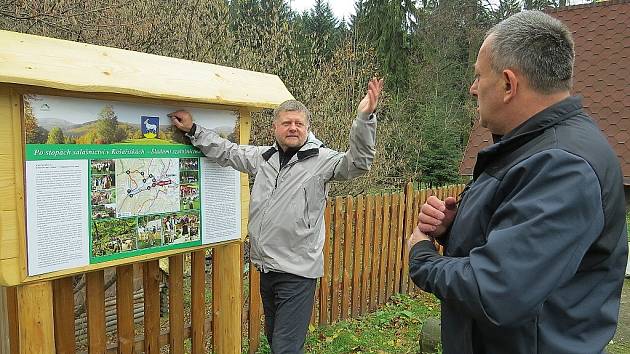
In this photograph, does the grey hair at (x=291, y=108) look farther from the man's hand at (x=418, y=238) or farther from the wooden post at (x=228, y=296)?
the man's hand at (x=418, y=238)

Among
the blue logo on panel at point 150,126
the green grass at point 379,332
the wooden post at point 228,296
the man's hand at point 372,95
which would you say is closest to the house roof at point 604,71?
the green grass at point 379,332

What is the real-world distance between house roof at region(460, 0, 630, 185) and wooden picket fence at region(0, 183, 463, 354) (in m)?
2.46

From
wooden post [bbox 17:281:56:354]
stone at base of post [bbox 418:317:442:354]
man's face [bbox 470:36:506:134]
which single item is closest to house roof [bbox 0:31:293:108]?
wooden post [bbox 17:281:56:354]

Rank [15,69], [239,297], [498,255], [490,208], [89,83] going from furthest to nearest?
[239,297] → [89,83] → [15,69] → [490,208] → [498,255]

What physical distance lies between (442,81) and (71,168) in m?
21.4

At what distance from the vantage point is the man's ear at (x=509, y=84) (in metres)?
1.51

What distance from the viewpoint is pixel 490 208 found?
1.54m

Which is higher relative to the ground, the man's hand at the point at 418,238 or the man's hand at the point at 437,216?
the man's hand at the point at 437,216

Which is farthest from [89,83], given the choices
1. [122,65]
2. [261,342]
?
[261,342]

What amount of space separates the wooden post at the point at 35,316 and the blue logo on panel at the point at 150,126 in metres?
0.92

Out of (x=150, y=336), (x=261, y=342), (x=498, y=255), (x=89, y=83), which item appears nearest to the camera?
(x=498, y=255)

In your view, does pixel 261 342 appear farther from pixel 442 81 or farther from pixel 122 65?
pixel 442 81

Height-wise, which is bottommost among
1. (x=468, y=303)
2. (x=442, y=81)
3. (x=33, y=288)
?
(x=33, y=288)

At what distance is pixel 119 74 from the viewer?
2484 millimetres
